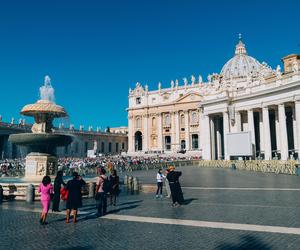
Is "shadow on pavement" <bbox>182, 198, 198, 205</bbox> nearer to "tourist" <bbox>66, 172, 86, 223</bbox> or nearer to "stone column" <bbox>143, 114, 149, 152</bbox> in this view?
"tourist" <bbox>66, 172, 86, 223</bbox>

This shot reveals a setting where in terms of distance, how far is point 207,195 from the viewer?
13000 millimetres

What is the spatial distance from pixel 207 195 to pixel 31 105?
9367 mm

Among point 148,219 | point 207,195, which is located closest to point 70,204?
point 148,219

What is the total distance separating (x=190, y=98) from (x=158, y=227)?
68.9m

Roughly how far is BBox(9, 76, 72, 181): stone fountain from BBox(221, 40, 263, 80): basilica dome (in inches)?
2774

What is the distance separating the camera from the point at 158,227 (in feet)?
24.7

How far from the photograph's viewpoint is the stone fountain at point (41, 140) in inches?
555

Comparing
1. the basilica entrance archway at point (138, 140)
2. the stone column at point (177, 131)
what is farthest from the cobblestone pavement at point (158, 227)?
the basilica entrance archway at point (138, 140)

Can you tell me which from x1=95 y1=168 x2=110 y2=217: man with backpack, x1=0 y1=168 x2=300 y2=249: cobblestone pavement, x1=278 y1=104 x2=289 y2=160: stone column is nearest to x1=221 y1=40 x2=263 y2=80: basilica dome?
x1=278 y1=104 x2=289 y2=160: stone column

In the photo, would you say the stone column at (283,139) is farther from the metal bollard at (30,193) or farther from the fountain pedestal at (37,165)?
the metal bollard at (30,193)

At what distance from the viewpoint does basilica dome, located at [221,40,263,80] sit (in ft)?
268

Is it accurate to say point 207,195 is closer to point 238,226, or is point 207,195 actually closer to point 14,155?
point 238,226

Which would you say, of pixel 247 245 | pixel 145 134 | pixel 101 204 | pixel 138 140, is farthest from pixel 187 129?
pixel 247 245

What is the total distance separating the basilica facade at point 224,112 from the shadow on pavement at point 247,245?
25.5 meters
